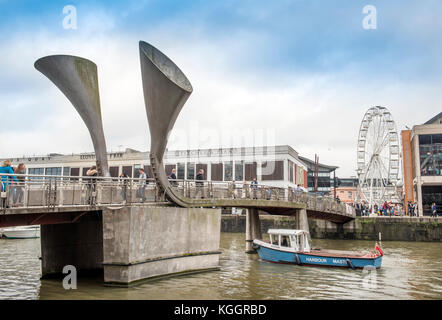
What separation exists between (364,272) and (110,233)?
13.1 meters

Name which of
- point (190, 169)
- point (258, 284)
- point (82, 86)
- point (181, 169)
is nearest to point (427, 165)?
point (190, 169)

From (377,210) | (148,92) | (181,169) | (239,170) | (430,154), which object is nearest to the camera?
(148,92)

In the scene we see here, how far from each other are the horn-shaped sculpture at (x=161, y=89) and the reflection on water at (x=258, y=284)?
627 cm

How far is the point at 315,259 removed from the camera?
23.5 m

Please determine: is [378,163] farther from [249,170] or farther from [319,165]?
[319,165]

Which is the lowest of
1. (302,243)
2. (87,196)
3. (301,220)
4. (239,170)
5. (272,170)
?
(302,243)

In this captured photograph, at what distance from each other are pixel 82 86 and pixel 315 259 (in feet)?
48.2

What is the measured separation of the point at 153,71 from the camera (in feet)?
54.5

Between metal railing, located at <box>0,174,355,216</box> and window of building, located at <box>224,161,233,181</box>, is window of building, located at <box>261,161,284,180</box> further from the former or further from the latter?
metal railing, located at <box>0,174,355,216</box>

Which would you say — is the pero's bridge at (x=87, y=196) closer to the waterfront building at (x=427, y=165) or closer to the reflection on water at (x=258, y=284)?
the reflection on water at (x=258, y=284)

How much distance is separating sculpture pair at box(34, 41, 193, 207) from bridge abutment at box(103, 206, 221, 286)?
159cm

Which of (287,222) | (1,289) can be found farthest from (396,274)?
(287,222)

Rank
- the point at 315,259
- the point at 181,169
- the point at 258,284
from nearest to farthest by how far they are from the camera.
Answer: the point at 258,284, the point at 315,259, the point at 181,169

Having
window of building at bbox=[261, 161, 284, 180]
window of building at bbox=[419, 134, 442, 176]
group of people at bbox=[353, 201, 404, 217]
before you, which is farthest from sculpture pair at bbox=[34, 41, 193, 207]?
window of building at bbox=[419, 134, 442, 176]
